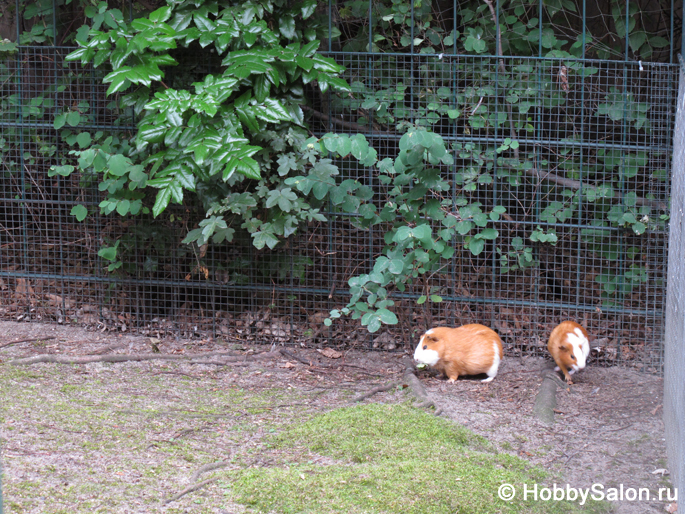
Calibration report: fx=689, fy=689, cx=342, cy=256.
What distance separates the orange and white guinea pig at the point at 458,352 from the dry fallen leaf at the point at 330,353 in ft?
2.75

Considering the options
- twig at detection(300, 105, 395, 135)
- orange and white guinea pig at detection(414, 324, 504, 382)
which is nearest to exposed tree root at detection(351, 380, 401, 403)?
orange and white guinea pig at detection(414, 324, 504, 382)

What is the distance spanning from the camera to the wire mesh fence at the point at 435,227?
5289mm

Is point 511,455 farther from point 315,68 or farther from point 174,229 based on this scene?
point 174,229

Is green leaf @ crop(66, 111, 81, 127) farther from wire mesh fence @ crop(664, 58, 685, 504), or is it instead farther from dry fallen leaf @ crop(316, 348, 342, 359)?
wire mesh fence @ crop(664, 58, 685, 504)

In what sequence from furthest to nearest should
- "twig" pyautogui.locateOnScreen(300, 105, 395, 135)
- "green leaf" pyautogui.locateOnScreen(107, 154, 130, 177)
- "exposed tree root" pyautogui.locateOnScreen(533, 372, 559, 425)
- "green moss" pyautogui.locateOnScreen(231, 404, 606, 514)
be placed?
"twig" pyautogui.locateOnScreen(300, 105, 395, 135)
"green leaf" pyautogui.locateOnScreen(107, 154, 130, 177)
"exposed tree root" pyautogui.locateOnScreen(533, 372, 559, 425)
"green moss" pyautogui.locateOnScreen(231, 404, 606, 514)

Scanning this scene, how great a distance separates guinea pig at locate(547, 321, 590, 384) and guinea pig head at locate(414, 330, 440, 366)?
880 mm

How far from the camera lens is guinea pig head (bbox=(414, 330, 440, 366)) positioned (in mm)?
4926

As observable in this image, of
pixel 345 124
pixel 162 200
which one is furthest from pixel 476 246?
pixel 162 200

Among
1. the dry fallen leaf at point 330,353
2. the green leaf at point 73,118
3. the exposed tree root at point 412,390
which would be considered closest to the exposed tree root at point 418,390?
the exposed tree root at point 412,390

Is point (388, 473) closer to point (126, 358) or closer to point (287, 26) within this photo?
point (126, 358)

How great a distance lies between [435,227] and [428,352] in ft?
3.58

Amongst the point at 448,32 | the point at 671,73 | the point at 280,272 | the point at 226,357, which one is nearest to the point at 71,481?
the point at 226,357

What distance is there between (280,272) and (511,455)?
8.27 ft

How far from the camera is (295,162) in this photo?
5.15 m
